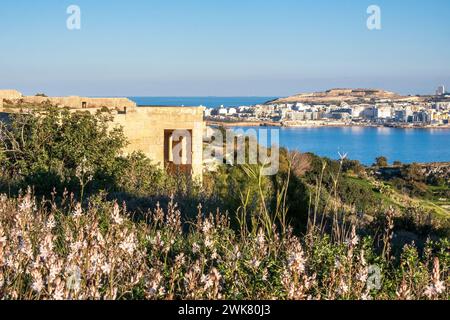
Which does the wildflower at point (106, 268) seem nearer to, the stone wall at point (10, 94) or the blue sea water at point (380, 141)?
the stone wall at point (10, 94)

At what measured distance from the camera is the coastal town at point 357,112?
91938 millimetres

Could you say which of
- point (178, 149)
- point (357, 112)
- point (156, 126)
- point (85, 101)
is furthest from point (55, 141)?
point (357, 112)

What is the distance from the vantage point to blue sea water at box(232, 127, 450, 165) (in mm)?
70500

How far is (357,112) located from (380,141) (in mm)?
21913

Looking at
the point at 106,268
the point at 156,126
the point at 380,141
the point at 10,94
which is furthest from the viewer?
the point at 380,141

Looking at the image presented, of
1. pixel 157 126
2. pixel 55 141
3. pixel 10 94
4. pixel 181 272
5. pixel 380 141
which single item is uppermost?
pixel 10 94

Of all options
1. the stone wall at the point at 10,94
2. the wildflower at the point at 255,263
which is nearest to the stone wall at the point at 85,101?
the stone wall at the point at 10,94

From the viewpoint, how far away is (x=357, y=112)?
370 ft

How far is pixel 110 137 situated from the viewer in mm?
16453

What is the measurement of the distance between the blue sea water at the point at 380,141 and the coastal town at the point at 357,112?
57.3 inches

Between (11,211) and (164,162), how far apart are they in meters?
16.2

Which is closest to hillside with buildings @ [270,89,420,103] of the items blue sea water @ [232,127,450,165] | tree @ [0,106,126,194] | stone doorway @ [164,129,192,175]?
blue sea water @ [232,127,450,165]

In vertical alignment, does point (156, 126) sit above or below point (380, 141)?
above

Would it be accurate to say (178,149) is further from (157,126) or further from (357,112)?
(357,112)
